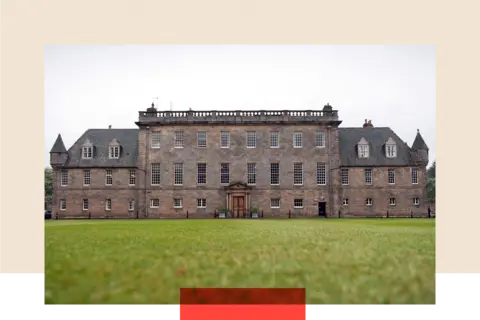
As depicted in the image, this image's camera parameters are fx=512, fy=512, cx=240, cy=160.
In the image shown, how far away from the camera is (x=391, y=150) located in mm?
11367

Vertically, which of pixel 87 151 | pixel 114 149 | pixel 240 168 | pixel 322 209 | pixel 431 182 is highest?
pixel 114 149

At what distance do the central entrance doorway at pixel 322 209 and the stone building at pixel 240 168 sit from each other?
0.07ft

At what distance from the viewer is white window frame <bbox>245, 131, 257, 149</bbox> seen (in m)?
12.8

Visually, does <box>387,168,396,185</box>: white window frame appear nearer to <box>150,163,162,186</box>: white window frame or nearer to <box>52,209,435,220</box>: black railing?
<box>52,209,435,220</box>: black railing

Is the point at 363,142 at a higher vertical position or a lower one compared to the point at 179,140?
lower

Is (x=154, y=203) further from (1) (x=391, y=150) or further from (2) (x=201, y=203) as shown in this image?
(1) (x=391, y=150)

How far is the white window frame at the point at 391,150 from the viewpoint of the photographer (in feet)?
36.5

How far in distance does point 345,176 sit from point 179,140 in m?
4.19

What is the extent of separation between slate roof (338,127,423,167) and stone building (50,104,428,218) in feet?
0.09

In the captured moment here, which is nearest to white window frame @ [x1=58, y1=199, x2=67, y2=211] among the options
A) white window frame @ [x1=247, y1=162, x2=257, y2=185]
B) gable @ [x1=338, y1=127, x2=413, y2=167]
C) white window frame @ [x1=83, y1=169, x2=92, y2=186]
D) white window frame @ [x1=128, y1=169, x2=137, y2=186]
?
white window frame @ [x1=83, y1=169, x2=92, y2=186]

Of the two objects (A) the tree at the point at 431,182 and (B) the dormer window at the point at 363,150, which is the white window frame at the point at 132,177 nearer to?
(B) the dormer window at the point at 363,150

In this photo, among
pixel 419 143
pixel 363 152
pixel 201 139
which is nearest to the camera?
pixel 419 143

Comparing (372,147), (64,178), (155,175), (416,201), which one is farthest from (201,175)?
(416,201)
